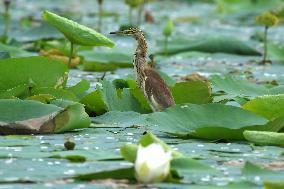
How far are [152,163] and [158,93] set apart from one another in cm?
149

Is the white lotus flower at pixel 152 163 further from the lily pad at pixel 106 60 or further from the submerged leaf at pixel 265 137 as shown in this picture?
the lily pad at pixel 106 60

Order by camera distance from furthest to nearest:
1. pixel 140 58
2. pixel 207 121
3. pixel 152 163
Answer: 1. pixel 140 58
2. pixel 207 121
3. pixel 152 163

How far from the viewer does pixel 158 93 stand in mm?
4180

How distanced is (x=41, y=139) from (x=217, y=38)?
4.43m

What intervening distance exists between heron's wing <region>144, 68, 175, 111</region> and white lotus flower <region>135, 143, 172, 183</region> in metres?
1.39

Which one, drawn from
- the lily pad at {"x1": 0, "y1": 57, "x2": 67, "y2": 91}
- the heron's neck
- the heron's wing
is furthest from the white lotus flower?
the heron's neck

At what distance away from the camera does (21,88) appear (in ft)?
13.8

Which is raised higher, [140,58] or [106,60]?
[140,58]

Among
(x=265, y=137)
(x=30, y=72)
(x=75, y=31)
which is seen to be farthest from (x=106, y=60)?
(x=265, y=137)

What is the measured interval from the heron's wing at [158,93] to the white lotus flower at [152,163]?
1.39 m

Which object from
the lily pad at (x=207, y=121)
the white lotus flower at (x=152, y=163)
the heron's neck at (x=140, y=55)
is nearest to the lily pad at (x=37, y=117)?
the lily pad at (x=207, y=121)

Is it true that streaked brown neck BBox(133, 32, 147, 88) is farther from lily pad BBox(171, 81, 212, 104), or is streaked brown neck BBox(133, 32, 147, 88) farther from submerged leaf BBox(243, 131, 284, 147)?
submerged leaf BBox(243, 131, 284, 147)

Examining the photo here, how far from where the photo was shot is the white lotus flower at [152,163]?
2.70m

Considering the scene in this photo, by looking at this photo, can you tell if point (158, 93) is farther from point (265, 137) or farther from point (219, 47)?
point (219, 47)
